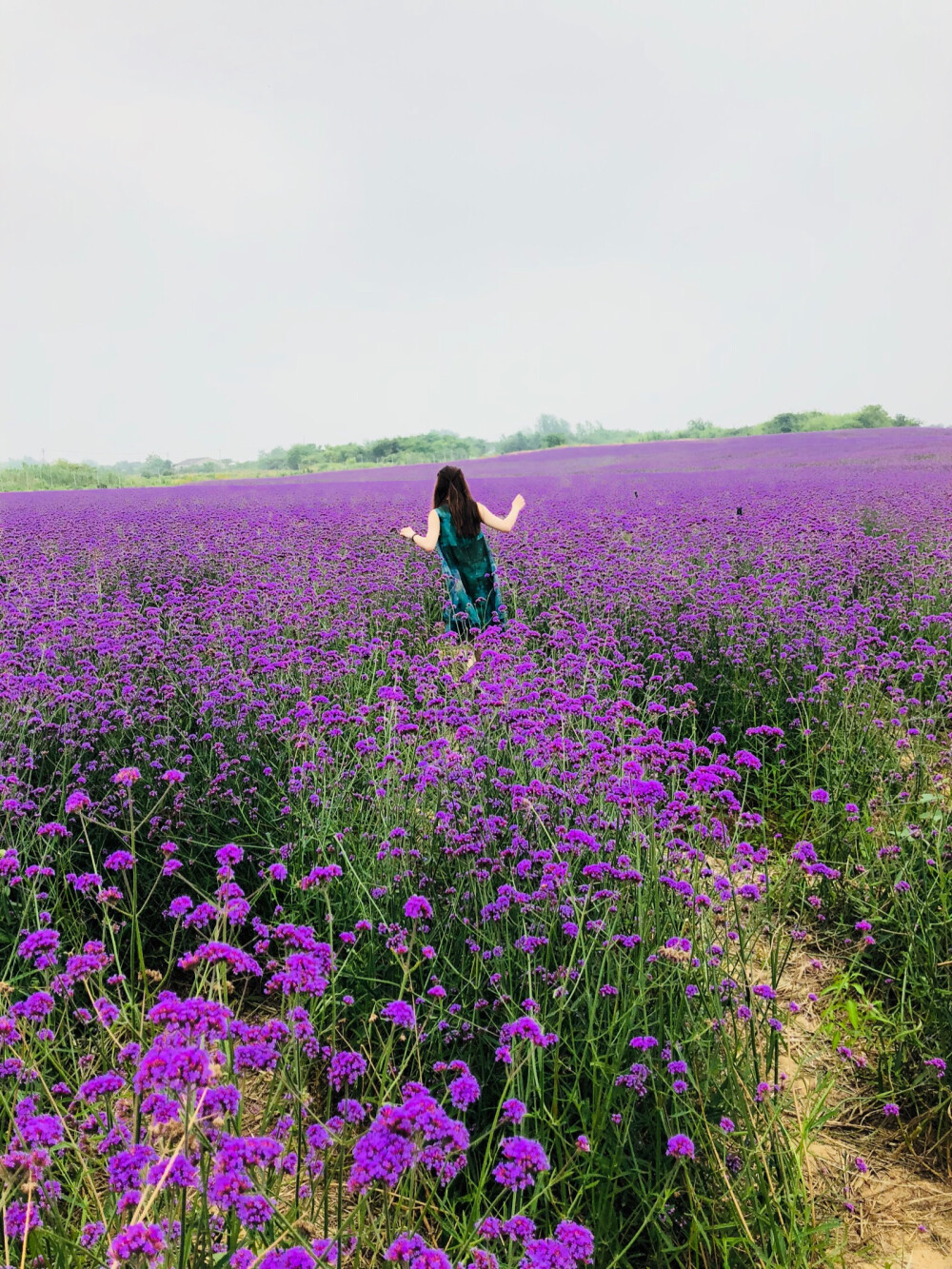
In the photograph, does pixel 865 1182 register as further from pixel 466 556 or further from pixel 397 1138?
pixel 466 556

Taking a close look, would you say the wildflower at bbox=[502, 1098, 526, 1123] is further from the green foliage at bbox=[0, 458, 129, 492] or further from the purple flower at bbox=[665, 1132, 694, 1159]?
the green foliage at bbox=[0, 458, 129, 492]

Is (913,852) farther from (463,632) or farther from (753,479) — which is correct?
(753,479)

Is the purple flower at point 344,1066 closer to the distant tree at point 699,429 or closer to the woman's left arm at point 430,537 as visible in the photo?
the woman's left arm at point 430,537

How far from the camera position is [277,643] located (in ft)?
14.7

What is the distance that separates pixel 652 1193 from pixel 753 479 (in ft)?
50.7

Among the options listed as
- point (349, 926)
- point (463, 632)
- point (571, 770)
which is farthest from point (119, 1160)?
point (463, 632)

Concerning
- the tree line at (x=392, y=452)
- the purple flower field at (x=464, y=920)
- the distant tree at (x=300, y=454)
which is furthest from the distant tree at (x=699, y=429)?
the purple flower field at (x=464, y=920)

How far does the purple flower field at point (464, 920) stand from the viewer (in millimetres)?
1308

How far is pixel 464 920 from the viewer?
2176 mm

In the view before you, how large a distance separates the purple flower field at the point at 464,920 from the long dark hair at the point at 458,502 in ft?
2.87

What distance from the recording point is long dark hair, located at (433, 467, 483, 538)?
6062 mm

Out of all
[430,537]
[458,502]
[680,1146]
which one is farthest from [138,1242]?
[458,502]

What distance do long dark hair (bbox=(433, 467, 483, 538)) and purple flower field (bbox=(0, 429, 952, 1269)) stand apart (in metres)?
0.88

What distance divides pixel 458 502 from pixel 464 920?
4.36m
